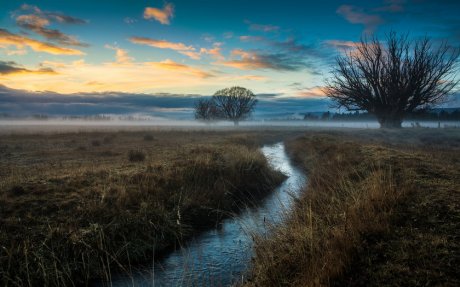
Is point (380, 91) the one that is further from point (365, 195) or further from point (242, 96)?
point (242, 96)

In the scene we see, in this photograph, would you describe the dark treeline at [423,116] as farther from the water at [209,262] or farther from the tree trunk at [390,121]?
the water at [209,262]

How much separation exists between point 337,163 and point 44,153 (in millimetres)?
19721

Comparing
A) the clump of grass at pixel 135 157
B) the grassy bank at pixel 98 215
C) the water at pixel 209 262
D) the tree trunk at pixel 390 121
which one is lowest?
the water at pixel 209 262

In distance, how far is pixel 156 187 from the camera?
1325 cm

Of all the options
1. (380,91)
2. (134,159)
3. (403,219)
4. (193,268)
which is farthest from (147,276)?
(380,91)

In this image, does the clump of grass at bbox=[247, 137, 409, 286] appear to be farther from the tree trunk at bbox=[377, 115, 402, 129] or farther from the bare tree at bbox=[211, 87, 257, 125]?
the bare tree at bbox=[211, 87, 257, 125]

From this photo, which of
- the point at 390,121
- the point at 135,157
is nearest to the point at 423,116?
the point at 390,121

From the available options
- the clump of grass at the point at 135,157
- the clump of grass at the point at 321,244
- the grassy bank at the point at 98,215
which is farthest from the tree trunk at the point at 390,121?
the clump of grass at the point at 321,244

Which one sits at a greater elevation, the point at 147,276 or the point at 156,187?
the point at 156,187

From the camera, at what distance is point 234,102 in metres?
86.6

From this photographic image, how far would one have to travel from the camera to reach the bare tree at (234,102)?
282 feet

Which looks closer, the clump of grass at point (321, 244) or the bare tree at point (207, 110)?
the clump of grass at point (321, 244)

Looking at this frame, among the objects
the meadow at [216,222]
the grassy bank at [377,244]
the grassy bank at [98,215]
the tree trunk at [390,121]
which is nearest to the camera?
the grassy bank at [377,244]

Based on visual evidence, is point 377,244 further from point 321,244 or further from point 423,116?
point 423,116
